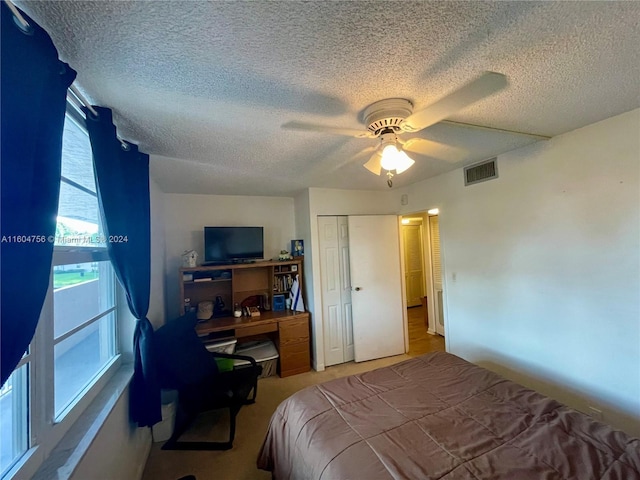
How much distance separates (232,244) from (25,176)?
8.76 ft

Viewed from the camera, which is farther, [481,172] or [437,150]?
[481,172]

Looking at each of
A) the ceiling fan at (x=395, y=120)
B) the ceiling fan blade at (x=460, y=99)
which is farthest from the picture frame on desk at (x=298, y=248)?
the ceiling fan blade at (x=460, y=99)

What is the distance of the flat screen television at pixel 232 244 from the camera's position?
10.9 feet

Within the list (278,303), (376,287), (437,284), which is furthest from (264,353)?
(437,284)

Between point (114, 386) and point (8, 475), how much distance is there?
0.81 m

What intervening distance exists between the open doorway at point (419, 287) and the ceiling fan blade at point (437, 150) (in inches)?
56.7

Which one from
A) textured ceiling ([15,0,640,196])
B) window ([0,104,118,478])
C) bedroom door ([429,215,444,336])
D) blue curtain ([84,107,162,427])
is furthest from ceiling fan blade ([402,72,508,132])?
bedroom door ([429,215,444,336])

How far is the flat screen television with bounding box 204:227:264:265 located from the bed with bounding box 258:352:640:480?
207 cm

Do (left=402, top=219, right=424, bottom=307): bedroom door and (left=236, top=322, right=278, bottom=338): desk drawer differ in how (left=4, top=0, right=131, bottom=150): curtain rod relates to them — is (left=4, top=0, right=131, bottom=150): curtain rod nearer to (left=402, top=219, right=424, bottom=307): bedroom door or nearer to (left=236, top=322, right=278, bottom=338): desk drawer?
(left=236, top=322, right=278, bottom=338): desk drawer

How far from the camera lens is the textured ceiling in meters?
0.87

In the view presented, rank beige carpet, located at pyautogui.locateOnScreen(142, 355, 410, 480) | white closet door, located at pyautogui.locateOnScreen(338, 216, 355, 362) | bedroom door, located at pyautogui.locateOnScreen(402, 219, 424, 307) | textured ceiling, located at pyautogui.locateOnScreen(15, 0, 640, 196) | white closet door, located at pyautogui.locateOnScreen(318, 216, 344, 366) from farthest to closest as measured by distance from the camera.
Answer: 1. bedroom door, located at pyautogui.locateOnScreen(402, 219, 424, 307)
2. white closet door, located at pyautogui.locateOnScreen(338, 216, 355, 362)
3. white closet door, located at pyautogui.locateOnScreen(318, 216, 344, 366)
4. beige carpet, located at pyautogui.locateOnScreen(142, 355, 410, 480)
5. textured ceiling, located at pyautogui.locateOnScreen(15, 0, 640, 196)

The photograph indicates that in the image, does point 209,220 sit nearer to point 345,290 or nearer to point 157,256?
point 157,256

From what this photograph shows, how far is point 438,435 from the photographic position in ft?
4.44

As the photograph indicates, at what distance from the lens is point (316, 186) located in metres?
3.36
